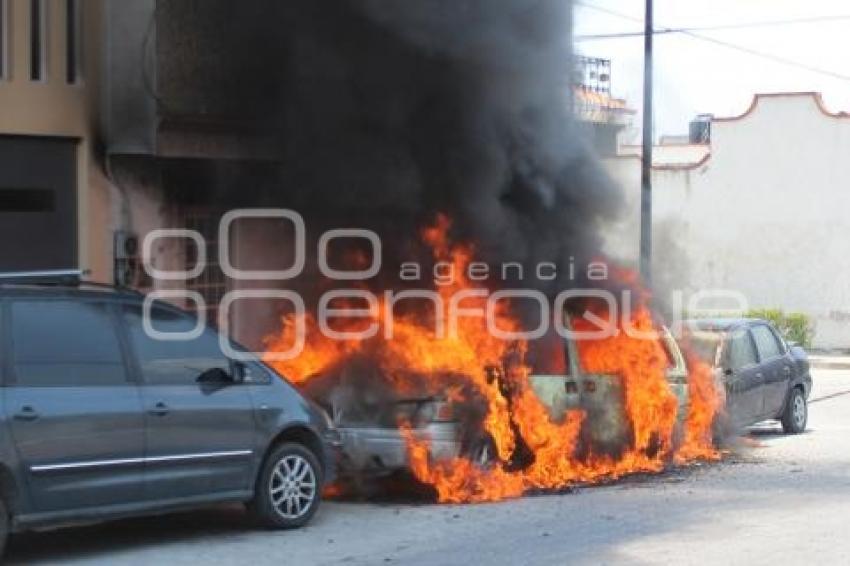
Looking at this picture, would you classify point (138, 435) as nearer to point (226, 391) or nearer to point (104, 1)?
point (226, 391)

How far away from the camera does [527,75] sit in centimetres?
1249

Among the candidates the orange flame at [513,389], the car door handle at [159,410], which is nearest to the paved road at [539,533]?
the orange flame at [513,389]

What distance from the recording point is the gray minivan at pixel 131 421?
736cm

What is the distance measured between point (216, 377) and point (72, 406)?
119cm

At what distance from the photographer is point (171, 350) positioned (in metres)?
8.27

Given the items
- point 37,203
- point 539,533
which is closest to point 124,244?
point 37,203

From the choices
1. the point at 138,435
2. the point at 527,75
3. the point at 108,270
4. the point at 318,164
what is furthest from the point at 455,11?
the point at 138,435

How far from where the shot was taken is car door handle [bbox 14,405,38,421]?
23.8 feet

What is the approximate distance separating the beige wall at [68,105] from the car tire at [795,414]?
7.77m

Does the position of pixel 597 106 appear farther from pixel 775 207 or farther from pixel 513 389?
pixel 775 207

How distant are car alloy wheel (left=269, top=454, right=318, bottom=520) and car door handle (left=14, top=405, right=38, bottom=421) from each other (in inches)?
74.2

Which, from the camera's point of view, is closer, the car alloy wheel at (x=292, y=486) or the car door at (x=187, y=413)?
the car door at (x=187, y=413)

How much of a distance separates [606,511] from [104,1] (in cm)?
674

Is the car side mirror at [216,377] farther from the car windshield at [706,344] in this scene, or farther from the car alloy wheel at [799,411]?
the car alloy wheel at [799,411]
